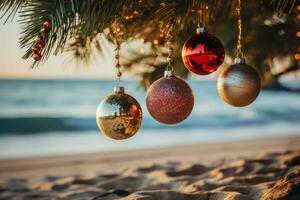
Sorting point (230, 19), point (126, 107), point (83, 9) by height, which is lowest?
point (126, 107)

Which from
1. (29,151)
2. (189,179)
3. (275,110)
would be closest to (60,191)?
(189,179)

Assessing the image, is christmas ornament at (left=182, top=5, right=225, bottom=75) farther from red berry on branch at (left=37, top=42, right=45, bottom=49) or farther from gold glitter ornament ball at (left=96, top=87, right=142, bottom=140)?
red berry on branch at (left=37, top=42, right=45, bottom=49)

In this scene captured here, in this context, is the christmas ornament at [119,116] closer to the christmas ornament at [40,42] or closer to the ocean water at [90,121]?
the christmas ornament at [40,42]

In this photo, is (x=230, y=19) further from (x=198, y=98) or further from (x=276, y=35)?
(x=198, y=98)

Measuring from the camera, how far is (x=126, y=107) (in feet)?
6.23

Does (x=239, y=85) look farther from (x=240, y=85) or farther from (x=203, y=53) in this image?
(x=203, y=53)

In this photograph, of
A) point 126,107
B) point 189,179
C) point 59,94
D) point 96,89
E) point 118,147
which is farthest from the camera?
point 96,89

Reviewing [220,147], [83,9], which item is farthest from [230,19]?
[220,147]

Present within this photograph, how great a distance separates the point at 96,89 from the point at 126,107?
21.6 meters

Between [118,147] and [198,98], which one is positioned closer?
[118,147]

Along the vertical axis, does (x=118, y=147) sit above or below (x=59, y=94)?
below

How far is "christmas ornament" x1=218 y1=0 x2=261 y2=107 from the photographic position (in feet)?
6.47

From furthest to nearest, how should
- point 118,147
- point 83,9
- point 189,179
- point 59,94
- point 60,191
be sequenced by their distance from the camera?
point 59,94, point 118,147, point 60,191, point 189,179, point 83,9

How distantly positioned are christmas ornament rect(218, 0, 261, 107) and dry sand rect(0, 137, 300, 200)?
1.23ft
